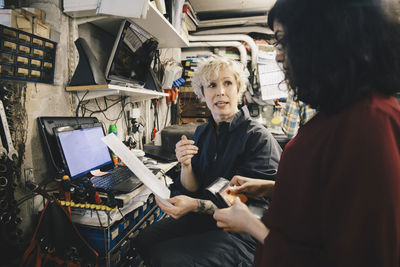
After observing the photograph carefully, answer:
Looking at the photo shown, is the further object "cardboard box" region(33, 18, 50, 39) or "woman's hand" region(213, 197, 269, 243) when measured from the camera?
"cardboard box" region(33, 18, 50, 39)

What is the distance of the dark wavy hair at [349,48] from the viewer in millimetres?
419

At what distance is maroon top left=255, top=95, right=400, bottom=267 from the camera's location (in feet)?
1.22

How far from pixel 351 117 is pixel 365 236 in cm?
22

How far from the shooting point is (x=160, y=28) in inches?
69.4

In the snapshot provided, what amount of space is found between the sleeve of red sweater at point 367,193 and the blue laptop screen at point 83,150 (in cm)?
122

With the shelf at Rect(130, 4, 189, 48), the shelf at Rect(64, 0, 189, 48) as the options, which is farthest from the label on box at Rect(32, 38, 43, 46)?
the shelf at Rect(130, 4, 189, 48)

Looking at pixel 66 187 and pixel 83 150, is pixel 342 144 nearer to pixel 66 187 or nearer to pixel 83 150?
pixel 66 187

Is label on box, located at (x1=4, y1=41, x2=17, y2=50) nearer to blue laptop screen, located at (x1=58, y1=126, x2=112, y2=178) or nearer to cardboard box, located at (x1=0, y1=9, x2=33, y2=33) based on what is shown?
cardboard box, located at (x1=0, y1=9, x2=33, y2=33)

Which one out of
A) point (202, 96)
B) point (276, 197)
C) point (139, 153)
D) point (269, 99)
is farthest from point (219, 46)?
point (276, 197)

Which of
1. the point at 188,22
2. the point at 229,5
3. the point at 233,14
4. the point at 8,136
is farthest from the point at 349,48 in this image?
the point at 233,14

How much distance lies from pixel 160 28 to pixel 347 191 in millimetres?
1796

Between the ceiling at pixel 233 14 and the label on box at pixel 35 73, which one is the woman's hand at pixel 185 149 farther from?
the ceiling at pixel 233 14

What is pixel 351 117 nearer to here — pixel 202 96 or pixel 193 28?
pixel 202 96

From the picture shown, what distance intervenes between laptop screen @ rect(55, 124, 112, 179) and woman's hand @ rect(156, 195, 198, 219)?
21.9 inches
